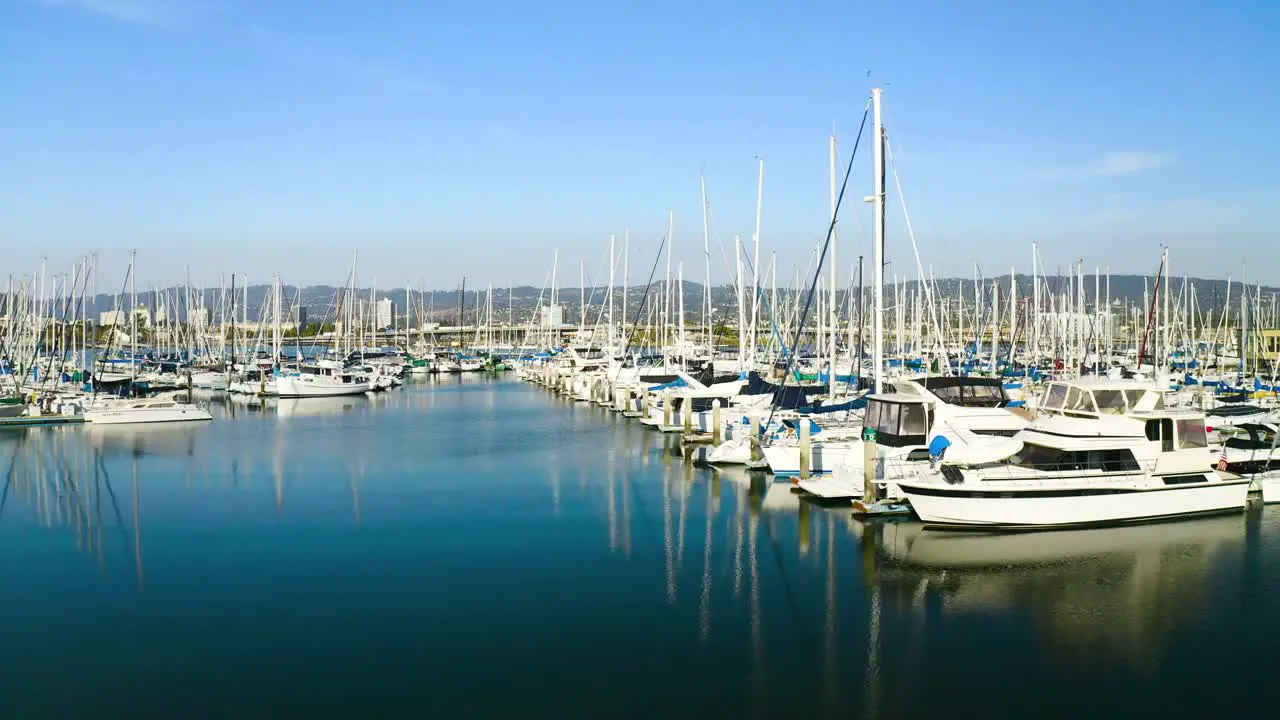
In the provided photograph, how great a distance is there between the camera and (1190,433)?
24.0 m

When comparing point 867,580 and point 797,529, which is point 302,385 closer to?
point 797,529

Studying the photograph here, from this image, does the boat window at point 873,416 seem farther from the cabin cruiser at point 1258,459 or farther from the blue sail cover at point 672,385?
the blue sail cover at point 672,385

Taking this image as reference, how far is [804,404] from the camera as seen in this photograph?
119 feet

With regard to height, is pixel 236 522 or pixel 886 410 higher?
pixel 886 410

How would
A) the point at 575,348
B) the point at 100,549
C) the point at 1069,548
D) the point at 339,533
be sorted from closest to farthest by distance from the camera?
the point at 1069,548 → the point at 100,549 → the point at 339,533 → the point at 575,348

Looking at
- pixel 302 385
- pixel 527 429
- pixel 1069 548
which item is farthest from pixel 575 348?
pixel 1069 548

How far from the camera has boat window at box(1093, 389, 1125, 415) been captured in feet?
79.5

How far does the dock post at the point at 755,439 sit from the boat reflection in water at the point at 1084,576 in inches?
362

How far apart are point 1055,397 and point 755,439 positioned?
10238 millimetres

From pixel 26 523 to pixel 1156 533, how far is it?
27550mm

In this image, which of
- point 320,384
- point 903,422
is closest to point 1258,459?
point 903,422

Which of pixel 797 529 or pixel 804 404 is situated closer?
pixel 797 529

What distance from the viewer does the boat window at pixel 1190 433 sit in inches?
942

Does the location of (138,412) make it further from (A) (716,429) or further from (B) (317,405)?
(A) (716,429)
